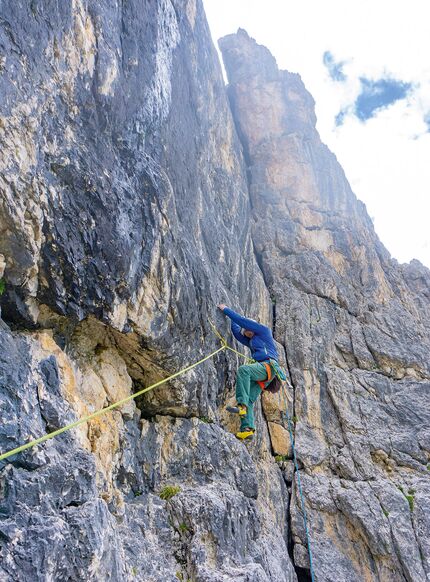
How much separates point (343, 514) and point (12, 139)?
461 inches

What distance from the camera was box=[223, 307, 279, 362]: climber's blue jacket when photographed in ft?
31.7

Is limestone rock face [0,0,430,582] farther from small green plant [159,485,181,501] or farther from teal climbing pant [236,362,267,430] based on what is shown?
teal climbing pant [236,362,267,430]

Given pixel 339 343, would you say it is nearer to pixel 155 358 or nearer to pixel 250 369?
pixel 250 369

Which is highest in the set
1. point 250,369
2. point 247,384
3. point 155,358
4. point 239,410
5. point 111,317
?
point 111,317

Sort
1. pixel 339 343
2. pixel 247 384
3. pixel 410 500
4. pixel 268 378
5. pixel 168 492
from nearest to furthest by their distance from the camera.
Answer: pixel 168 492
pixel 247 384
pixel 268 378
pixel 410 500
pixel 339 343

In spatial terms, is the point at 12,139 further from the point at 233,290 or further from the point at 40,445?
the point at 233,290

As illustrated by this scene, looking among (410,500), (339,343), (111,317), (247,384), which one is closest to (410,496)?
(410,500)

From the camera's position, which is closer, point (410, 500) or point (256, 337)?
point (256, 337)

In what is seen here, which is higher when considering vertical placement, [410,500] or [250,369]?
[250,369]

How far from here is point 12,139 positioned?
4742 mm

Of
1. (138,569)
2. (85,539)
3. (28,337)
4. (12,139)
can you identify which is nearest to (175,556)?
(138,569)

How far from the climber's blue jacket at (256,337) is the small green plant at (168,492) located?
336cm

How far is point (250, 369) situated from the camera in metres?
9.23

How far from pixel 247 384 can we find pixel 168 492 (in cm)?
283
